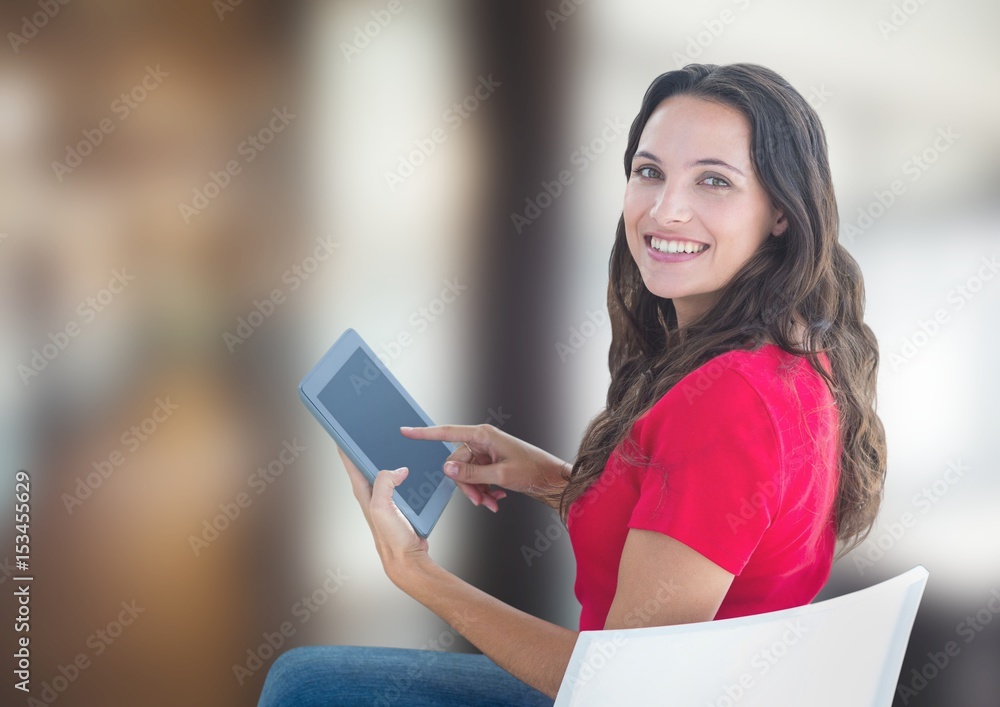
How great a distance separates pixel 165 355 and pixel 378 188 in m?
0.55

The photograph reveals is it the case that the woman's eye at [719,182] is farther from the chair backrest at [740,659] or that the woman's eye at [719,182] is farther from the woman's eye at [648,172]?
the chair backrest at [740,659]

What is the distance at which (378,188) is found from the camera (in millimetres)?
1780

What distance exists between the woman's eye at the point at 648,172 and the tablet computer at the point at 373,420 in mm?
428

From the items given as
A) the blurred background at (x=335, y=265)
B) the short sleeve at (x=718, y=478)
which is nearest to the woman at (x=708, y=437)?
the short sleeve at (x=718, y=478)

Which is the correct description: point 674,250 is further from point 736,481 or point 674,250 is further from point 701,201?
point 736,481

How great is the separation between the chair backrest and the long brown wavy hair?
0.22 meters

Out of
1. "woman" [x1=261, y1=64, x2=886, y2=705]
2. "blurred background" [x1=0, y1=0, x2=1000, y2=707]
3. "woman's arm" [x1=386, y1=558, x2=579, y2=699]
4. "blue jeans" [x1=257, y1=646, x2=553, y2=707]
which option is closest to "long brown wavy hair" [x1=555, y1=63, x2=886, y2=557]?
"woman" [x1=261, y1=64, x2=886, y2=705]

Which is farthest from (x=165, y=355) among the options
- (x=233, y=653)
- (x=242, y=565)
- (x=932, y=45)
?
(x=932, y=45)

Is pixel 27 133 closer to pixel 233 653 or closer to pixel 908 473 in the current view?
pixel 233 653

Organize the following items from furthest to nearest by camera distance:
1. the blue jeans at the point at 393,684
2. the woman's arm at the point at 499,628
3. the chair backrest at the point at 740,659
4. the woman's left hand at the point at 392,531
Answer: the blue jeans at the point at 393,684, the woman's left hand at the point at 392,531, the woman's arm at the point at 499,628, the chair backrest at the point at 740,659

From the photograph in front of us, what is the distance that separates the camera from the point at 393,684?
1.17m

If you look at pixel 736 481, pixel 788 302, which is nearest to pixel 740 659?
pixel 736 481

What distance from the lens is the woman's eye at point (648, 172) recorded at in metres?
1.10

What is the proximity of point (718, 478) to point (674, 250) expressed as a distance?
1.09 feet
